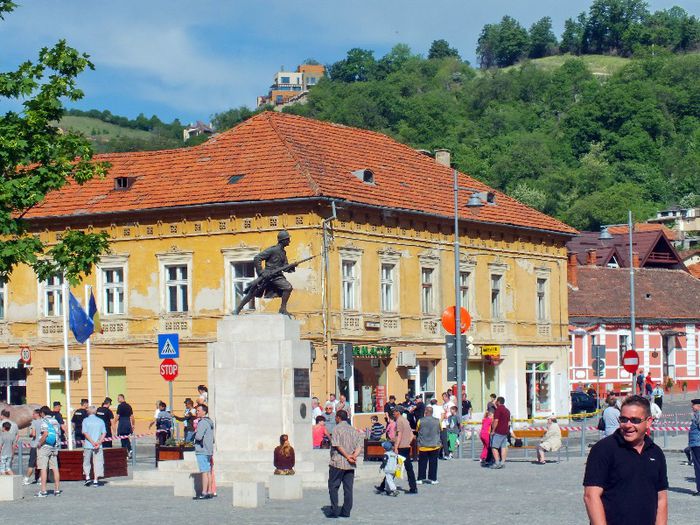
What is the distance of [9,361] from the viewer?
51.6 m

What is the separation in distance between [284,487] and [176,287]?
25.1 metres

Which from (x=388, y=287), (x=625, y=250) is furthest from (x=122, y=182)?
(x=625, y=250)

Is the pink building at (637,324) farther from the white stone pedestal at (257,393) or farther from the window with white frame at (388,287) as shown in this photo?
the white stone pedestal at (257,393)

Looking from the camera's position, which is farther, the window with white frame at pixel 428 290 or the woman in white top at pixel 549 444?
the window with white frame at pixel 428 290

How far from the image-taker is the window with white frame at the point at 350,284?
48.6m

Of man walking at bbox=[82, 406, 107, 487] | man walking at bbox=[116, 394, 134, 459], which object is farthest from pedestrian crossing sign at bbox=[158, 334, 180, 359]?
Result: man walking at bbox=[82, 406, 107, 487]

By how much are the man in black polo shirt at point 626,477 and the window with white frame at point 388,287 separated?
1578 inches

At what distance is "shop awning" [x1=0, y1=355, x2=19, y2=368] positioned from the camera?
51500 millimetres

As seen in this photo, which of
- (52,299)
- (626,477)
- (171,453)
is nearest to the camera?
(626,477)

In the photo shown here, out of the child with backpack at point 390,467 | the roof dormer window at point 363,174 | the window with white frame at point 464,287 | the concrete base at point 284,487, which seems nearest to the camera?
the concrete base at point 284,487

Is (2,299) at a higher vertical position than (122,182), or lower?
lower

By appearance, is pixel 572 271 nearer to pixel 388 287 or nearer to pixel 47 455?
pixel 388 287

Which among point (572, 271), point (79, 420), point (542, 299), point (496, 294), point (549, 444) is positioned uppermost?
point (572, 271)

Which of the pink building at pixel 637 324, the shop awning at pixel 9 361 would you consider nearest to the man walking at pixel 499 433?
the shop awning at pixel 9 361
